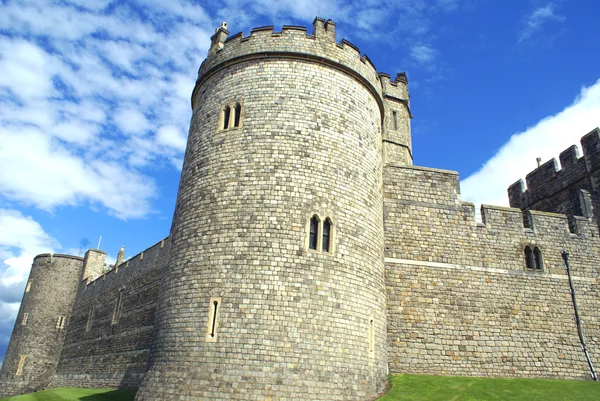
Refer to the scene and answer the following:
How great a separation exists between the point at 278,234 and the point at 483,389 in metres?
6.78

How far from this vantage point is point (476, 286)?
14.4m

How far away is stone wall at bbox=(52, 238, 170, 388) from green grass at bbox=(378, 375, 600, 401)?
463 inches

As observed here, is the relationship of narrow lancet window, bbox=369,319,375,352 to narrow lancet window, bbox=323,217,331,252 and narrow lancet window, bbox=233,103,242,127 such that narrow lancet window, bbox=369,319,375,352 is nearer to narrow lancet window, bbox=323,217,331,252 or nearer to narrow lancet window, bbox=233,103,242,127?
narrow lancet window, bbox=323,217,331,252

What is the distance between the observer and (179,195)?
13391 millimetres

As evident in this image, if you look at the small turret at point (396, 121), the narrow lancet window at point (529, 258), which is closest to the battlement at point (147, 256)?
the small turret at point (396, 121)

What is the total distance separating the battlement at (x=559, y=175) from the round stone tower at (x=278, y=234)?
29.1 feet

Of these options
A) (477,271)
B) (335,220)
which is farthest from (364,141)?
(477,271)

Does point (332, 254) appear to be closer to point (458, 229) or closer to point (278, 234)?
point (278, 234)

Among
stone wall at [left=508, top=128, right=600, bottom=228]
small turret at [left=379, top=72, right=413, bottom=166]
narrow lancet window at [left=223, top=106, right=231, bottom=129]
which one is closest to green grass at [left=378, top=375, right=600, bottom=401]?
stone wall at [left=508, top=128, right=600, bottom=228]

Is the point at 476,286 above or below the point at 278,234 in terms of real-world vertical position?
below

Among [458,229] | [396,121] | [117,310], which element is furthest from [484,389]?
[117,310]

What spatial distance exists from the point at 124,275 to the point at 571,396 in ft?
73.0

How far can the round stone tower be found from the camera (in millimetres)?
10078

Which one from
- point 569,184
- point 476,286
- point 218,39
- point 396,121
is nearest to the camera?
point 476,286
